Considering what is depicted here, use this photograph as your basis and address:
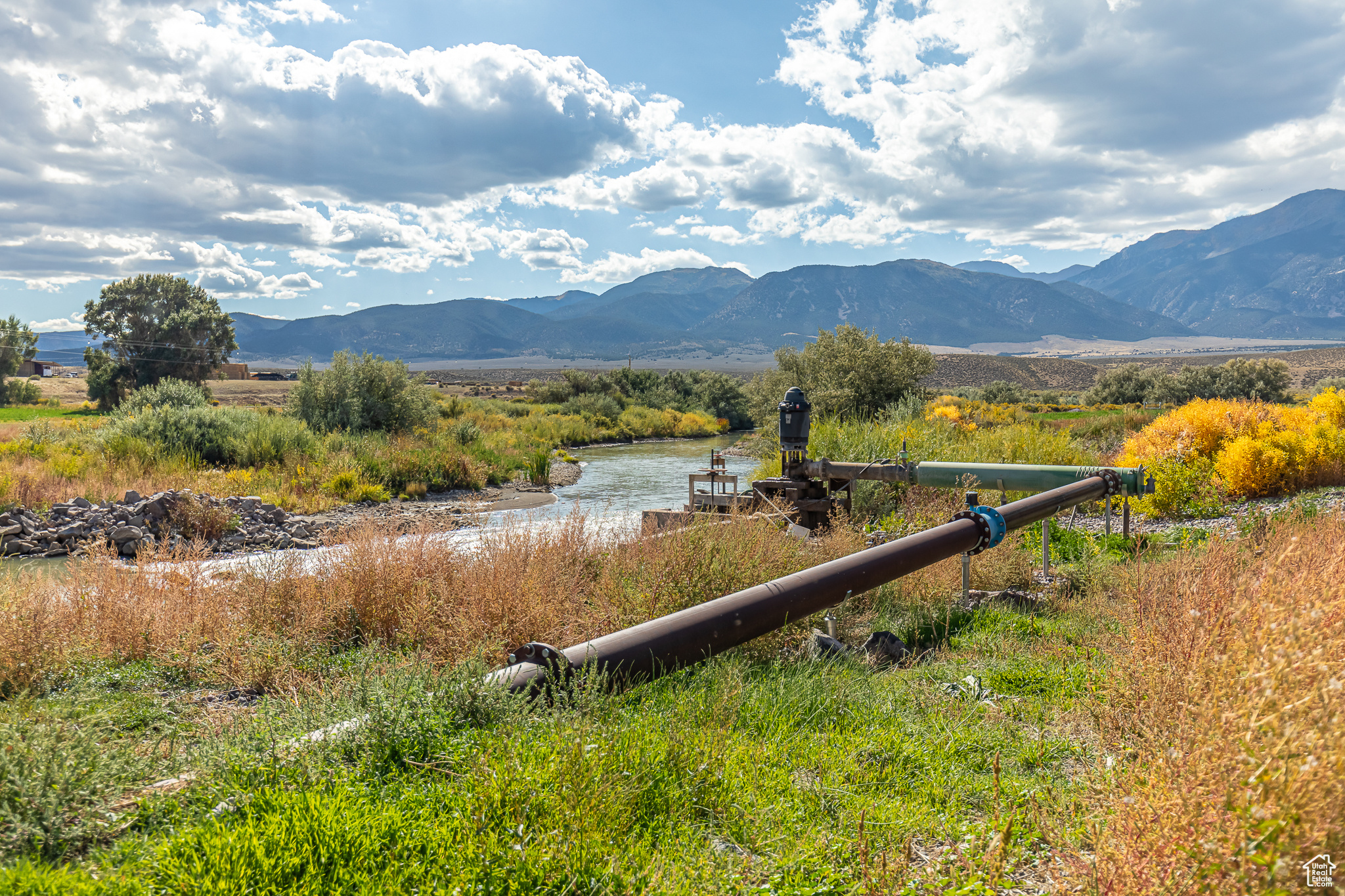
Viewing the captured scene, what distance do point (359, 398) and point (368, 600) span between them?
22553mm

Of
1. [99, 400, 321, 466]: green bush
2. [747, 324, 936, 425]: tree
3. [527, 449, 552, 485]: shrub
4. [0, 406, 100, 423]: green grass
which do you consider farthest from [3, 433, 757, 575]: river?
[0, 406, 100, 423]: green grass

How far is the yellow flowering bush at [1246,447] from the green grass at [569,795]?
383 inches

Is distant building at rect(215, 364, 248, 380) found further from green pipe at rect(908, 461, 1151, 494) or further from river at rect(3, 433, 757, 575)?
green pipe at rect(908, 461, 1151, 494)

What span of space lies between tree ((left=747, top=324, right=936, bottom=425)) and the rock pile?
14187mm

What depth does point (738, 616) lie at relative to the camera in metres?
4.05

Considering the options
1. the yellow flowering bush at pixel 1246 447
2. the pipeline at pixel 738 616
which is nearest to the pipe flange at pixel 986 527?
the pipeline at pixel 738 616

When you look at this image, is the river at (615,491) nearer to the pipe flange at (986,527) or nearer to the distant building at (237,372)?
the pipe flange at (986,527)

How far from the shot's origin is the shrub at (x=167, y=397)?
2219cm

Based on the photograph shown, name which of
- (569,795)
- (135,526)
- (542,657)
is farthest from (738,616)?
(135,526)

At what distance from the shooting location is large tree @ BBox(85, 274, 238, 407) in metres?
48.3

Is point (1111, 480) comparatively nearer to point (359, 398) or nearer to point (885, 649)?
point (885, 649)

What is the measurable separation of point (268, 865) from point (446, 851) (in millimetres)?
494

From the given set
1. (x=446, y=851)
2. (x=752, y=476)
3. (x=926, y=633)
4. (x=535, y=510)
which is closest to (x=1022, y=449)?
(x=752, y=476)

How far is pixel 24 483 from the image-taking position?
14656 millimetres
